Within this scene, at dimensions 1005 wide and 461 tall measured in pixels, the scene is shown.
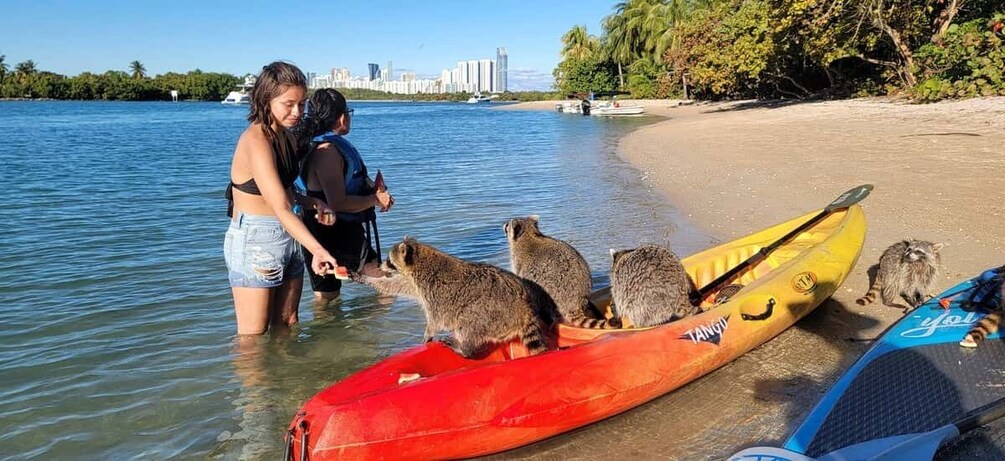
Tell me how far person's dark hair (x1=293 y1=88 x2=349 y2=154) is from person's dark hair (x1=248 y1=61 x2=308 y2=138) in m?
0.68

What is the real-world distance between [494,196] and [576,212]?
332cm

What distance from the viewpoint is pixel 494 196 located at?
1549cm

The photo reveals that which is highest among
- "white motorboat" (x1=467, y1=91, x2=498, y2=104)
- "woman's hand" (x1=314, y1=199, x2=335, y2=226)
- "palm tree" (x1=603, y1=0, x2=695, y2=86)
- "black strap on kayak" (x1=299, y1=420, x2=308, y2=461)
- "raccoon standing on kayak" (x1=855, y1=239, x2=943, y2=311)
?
"palm tree" (x1=603, y1=0, x2=695, y2=86)

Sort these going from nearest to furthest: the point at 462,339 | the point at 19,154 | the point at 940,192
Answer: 1. the point at 462,339
2. the point at 940,192
3. the point at 19,154

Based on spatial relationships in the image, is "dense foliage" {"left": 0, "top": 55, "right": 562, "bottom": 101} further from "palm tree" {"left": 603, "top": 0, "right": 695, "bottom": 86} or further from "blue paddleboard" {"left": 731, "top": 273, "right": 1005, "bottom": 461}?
"blue paddleboard" {"left": 731, "top": 273, "right": 1005, "bottom": 461}

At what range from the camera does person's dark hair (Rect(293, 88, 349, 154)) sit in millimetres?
4859

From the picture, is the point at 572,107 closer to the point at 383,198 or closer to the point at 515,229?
the point at 515,229

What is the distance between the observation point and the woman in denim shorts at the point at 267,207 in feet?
13.2

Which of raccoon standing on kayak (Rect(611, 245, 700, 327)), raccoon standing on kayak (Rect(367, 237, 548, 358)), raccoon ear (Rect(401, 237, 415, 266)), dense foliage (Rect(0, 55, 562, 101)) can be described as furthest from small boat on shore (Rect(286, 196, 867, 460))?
dense foliage (Rect(0, 55, 562, 101))

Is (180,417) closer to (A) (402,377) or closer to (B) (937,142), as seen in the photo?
(A) (402,377)

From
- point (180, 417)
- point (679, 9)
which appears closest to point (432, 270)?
point (180, 417)

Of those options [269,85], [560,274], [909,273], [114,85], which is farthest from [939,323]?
[114,85]

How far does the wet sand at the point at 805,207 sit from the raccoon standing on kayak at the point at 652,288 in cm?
59

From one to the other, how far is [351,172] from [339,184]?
228 millimetres
